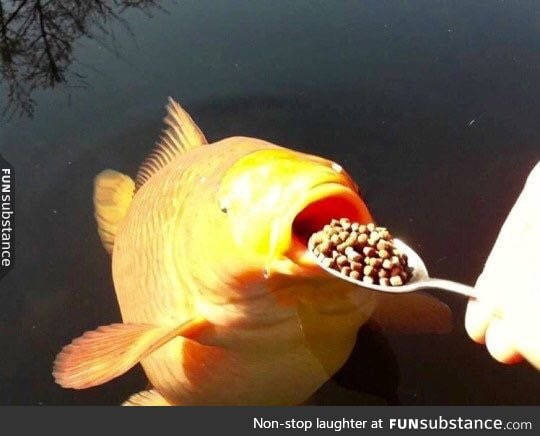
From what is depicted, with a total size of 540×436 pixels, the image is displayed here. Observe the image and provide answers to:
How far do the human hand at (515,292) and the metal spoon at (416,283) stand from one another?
0.03 meters

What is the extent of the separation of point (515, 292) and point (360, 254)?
0.61 feet

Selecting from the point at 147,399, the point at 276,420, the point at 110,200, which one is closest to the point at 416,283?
the point at 276,420

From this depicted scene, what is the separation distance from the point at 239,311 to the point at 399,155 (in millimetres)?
756

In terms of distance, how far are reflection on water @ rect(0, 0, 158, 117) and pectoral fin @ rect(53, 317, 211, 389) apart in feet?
2.87

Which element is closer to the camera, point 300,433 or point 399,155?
point 300,433

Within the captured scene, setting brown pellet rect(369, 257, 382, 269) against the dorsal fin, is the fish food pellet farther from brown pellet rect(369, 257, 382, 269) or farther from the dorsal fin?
the dorsal fin

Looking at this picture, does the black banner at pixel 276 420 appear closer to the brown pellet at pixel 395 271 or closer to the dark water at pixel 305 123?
the dark water at pixel 305 123

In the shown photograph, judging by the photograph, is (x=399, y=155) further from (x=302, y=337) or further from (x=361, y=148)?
(x=302, y=337)

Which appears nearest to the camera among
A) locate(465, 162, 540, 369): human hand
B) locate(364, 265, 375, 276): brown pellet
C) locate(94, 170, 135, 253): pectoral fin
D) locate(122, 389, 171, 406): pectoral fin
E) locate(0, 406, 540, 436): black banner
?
locate(465, 162, 540, 369): human hand

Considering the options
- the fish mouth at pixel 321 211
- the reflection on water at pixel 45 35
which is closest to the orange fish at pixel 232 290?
the fish mouth at pixel 321 211

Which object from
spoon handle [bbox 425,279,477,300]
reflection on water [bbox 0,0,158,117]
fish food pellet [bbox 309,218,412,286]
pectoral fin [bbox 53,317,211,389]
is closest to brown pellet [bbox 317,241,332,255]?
fish food pellet [bbox 309,218,412,286]

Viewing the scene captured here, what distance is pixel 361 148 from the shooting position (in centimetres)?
173

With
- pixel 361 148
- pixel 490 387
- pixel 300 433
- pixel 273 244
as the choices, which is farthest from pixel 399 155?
pixel 273 244

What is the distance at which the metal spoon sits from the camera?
784 mm
